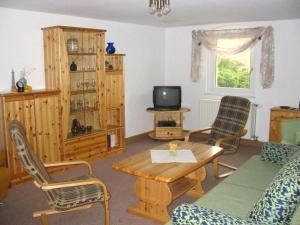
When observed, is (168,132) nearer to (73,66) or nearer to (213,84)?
(213,84)

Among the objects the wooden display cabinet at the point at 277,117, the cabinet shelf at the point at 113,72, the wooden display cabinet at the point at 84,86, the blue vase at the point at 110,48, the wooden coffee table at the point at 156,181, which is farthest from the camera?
the blue vase at the point at 110,48

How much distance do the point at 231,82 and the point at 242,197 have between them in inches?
154

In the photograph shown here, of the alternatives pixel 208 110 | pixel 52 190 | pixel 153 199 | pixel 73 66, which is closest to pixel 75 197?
pixel 52 190

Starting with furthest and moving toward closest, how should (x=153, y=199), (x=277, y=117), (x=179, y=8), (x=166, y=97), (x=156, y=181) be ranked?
(x=166, y=97), (x=277, y=117), (x=179, y=8), (x=153, y=199), (x=156, y=181)

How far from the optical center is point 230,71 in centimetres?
614

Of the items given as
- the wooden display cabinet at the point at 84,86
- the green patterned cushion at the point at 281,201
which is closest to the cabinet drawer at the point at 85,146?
the wooden display cabinet at the point at 84,86

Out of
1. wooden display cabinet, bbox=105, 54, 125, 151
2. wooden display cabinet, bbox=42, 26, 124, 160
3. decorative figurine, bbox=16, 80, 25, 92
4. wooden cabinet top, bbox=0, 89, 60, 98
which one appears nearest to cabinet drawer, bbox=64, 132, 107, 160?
wooden display cabinet, bbox=42, 26, 124, 160

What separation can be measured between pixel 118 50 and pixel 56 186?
12.0 feet

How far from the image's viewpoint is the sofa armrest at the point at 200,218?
1.71 metres

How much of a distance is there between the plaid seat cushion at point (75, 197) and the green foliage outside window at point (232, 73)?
13.4 ft

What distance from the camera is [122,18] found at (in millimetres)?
5172

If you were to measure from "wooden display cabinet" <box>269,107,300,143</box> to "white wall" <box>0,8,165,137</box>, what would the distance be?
2.52 m

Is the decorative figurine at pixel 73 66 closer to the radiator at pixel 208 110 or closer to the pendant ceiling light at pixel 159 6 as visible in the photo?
the pendant ceiling light at pixel 159 6

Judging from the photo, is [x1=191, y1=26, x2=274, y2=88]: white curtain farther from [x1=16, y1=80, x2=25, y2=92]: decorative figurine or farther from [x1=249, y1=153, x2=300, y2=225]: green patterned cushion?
[x1=249, y1=153, x2=300, y2=225]: green patterned cushion
